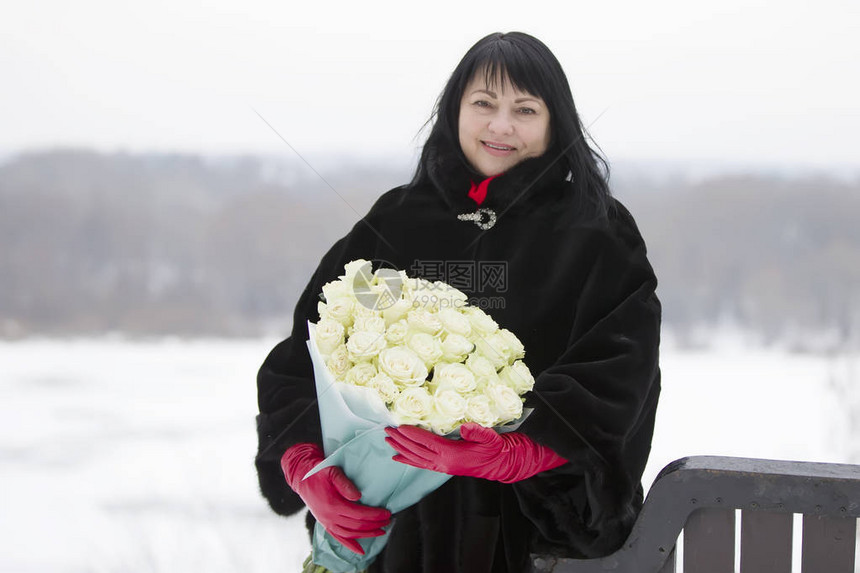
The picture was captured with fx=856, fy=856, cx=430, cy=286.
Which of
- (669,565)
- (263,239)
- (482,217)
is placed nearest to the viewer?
(669,565)

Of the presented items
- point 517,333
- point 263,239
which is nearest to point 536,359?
point 517,333

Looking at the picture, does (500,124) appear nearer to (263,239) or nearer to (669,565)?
(669,565)

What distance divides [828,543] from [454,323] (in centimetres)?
74

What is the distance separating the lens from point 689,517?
144 centimetres

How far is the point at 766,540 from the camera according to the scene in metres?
1.43

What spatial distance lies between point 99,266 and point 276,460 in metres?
2.37

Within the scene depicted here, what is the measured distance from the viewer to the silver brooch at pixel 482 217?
159 centimetres

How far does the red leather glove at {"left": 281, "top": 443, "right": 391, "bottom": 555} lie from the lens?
1.43 meters

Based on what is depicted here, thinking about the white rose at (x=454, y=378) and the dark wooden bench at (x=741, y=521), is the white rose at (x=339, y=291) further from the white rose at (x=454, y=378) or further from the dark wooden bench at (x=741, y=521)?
the dark wooden bench at (x=741, y=521)

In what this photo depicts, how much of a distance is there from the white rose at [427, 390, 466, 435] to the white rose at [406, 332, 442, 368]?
53 millimetres

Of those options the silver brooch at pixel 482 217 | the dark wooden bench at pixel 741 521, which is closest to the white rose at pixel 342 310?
the silver brooch at pixel 482 217

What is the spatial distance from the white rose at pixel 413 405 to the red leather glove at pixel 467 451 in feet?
0.12

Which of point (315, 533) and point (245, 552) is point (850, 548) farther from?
point (245, 552)

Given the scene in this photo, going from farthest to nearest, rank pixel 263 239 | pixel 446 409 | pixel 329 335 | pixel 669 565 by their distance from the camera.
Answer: pixel 263 239 → pixel 669 565 → pixel 329 335 → pixel 446 409
